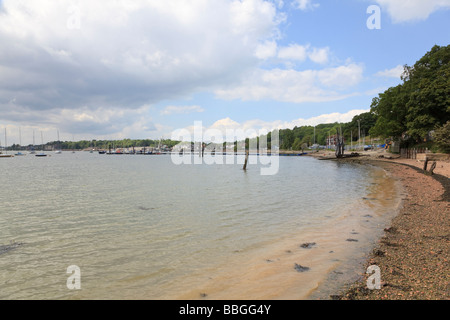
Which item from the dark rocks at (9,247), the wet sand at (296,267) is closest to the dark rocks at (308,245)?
the wet sand at (296,267)

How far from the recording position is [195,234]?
11656mm

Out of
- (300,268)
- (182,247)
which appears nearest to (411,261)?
(300,268)

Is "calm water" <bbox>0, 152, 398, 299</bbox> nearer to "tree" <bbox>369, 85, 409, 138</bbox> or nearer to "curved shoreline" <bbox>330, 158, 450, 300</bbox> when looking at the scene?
"curved shoreline" <bbox>330, 158, 450, 300</bbox>

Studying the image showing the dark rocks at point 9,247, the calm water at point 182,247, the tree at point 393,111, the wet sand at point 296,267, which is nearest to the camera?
the wet sand at point 296,267

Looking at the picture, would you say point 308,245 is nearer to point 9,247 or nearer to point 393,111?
point 9,247

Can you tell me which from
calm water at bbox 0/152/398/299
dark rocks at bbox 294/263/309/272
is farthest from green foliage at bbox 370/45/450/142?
dark rocks at bbox 294/263/309/272

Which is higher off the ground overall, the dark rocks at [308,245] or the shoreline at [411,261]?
the shoreline at [411,261]

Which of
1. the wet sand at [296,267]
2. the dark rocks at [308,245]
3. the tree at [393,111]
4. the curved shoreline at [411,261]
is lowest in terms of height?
the dark rocks at [308,245]

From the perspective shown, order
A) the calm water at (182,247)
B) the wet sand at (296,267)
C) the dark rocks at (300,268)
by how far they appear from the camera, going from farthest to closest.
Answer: the dark rocks at (300,268) < the calm water at (182,247) < the wet sand at (296,267)

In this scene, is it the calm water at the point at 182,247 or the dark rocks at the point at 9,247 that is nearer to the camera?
the calm water at the point at 182,247

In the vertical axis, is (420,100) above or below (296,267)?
above

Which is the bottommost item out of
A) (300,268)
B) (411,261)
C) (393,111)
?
(300,268)

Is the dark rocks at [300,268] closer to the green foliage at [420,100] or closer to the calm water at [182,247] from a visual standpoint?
the calm water at [182,247]

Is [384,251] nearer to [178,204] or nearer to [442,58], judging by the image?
[178,204]
